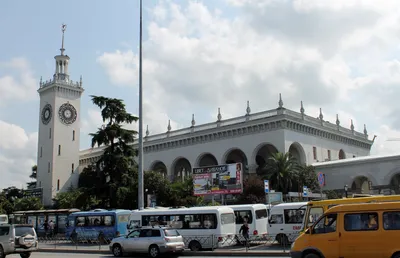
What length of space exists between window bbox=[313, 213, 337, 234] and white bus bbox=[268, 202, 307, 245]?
11448mm

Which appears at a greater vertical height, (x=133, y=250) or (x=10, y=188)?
(x=10, y=188)

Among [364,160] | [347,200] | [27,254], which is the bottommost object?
[27,254]

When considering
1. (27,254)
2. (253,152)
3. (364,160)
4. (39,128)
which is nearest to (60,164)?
(39,128)

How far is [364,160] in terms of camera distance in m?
49.8

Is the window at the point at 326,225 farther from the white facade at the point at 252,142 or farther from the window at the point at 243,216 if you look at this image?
the white facade at the point at 252,142

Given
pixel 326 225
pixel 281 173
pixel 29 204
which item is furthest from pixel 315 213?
pixel 29 204

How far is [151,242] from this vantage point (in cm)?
2047

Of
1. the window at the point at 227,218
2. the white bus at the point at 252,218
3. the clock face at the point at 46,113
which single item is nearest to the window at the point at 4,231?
the window at the point at 227,218

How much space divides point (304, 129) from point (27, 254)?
1618 inches

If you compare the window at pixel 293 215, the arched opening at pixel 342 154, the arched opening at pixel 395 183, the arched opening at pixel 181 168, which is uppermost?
the arched opening at pixel 342 154

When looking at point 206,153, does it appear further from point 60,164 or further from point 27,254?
point 27,254

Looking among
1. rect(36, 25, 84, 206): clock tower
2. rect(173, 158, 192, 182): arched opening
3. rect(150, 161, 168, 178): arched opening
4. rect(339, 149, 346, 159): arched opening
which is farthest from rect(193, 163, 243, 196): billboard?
rect(36, 25, 84, 206): clock tower

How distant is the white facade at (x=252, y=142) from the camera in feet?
176

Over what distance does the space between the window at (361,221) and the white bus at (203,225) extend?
38.0 ft
